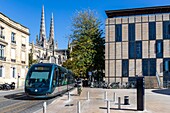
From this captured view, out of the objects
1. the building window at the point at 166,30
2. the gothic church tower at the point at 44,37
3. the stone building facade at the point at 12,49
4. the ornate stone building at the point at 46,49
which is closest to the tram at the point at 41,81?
the stone building facade at the point at 12,49

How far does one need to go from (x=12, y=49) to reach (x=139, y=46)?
76.2ft

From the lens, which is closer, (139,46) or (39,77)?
(39,77)

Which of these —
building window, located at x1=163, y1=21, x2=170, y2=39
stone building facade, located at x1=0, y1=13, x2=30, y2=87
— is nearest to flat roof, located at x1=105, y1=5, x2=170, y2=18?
building window, located at x1=163, y1=21, x2=170, y2=39

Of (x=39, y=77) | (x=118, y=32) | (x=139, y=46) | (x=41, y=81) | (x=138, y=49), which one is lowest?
(x=41, y=81)

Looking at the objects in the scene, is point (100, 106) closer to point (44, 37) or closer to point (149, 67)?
point (149, 67)

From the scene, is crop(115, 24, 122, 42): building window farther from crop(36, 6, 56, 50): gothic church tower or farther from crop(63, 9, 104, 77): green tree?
crop(36, 6, 56, 50): gothic church tower

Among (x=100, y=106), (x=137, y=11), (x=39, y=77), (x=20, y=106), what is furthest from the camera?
(x=137, y=11)

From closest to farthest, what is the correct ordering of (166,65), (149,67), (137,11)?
(166,65) → (149,67) → (137,11)

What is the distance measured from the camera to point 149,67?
43500 millimetres

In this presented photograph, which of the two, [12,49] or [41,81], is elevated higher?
[12,49]

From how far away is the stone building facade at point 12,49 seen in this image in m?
42.4

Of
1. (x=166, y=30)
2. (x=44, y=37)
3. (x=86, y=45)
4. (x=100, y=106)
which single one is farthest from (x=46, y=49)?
(x=100, y=106)

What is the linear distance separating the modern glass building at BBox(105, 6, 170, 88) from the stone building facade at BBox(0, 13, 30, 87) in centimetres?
1708

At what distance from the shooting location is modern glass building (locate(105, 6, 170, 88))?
4334 centimetres
